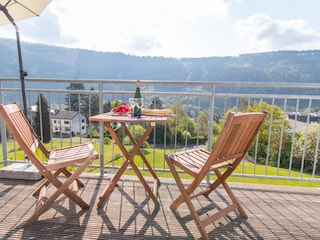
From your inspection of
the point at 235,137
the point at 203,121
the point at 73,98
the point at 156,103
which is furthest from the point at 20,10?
the point at 203,121

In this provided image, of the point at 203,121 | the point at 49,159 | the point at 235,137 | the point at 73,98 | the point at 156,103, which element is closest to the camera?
the point at 235,137

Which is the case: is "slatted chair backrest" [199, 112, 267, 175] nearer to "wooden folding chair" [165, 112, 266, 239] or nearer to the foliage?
"wooden folding chair" [165, 112, 266, 239]

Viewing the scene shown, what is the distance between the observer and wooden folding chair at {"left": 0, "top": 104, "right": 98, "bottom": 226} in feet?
5.74

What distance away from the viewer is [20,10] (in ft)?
8.63

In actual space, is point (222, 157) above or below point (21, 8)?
below

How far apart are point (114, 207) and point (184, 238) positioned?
0.78 m

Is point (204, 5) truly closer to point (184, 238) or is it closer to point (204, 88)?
point (204, 88)

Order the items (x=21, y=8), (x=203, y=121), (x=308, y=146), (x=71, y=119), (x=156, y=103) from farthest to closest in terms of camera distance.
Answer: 1. (x=308, y=146)
2. (x=203, y=121)
3. (x=71, y=119)
4. (x=156, y=103)
5. (x=21, y=8)

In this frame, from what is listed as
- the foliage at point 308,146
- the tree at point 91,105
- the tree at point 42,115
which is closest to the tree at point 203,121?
the tree at point 91,105

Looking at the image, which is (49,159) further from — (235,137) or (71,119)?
(235,137)

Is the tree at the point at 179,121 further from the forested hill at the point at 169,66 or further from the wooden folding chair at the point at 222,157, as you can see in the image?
the forested hill at the point at 169,66

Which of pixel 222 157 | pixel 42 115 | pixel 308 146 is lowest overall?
pixel 308 146

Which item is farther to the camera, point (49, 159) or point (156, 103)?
point (156, 103)

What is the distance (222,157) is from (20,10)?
2.93 metres
